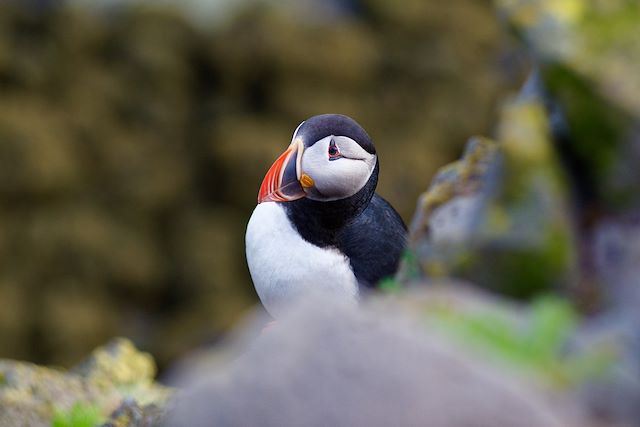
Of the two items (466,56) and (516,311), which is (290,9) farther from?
(516,311)

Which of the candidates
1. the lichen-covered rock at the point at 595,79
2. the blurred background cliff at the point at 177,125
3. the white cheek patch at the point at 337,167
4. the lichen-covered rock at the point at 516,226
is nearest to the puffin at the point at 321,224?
the white cheek patch at the point at 337,167

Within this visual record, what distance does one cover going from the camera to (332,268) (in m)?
5.44

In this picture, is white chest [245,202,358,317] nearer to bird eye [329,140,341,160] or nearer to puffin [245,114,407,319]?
puffin [245,114,407,319]

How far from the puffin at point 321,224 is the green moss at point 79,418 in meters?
1.58

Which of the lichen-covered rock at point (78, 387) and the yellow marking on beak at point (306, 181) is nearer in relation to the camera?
the yellow marking on beak at point (306, 181)

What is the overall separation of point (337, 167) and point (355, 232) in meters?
0.47

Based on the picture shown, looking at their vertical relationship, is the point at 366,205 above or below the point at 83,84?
below

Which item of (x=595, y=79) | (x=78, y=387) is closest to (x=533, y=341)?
(x=595, y=79)

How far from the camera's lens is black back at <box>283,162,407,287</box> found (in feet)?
17.9

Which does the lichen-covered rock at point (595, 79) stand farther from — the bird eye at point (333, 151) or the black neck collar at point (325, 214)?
the black neck collar at point (325, 214)

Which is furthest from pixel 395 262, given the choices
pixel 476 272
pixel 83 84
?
pixel 83 84

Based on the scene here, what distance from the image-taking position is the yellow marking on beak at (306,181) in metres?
5.25

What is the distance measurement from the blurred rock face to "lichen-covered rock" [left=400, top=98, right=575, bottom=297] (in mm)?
882

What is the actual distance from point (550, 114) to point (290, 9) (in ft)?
39.6
